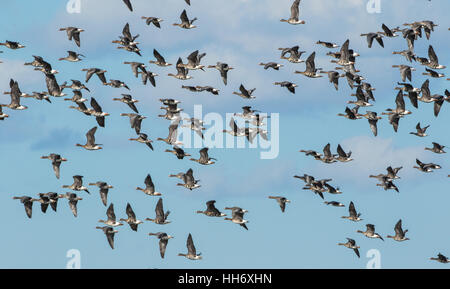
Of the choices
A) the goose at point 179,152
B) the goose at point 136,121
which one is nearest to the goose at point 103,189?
the goose at point 136,121

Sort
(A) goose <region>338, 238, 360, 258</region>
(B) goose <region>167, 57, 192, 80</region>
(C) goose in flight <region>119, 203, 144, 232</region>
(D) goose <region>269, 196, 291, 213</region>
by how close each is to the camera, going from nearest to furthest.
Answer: (D) goose <region>269, 196, 291, 213</region>
(B) goose <region>167, 57, 192, 80</region>
(C) goose in flight <region>119, 203, 144, 232</region>
(A) goose <region>338, 238, 360, 258</region>

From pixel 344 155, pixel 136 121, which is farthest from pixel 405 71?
pixel 136 121

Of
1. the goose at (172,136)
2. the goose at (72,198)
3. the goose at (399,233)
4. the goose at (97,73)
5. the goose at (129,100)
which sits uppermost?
the goose at (97,73)

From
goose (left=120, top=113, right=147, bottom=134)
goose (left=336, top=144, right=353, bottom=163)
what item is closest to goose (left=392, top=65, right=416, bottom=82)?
goose (left=336, top=144, right=353, bottom=163)

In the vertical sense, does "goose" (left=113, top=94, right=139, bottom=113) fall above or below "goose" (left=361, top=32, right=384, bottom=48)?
below

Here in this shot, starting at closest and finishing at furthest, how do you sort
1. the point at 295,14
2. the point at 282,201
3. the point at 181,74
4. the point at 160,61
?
the point at 282,201 < the point at 295,14 < the point at 160,61 < the point at 181,74

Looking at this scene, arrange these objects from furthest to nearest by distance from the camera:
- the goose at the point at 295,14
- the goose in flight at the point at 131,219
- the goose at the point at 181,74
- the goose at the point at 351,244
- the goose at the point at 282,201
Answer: the goose at the point at 351,244, the goose in flight at the point at 131,219, the goose at the point at 181,74, the goose at the point at 295,14, the goose at the point at 282,201

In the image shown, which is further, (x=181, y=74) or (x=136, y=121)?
(x=181, y=74)

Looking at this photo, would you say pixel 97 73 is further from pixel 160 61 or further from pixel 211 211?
pixel 211 211

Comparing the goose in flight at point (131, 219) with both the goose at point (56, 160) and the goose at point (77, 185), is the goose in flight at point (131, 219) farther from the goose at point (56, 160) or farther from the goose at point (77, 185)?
the goose at point (56, 160)

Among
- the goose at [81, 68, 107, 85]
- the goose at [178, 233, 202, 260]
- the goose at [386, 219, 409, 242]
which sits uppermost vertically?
the goose at [81, 68, 107, 85]

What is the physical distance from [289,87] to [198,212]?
11.9 meters

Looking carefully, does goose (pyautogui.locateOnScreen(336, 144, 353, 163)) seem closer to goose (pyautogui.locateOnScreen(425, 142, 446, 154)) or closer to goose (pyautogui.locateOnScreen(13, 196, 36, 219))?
goose (pyautogui.locateOnScreen(425, 142, 446, 154))

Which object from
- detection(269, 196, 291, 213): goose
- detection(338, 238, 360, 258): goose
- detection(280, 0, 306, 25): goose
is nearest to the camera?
detection(269, 196, 291, 213): goose
